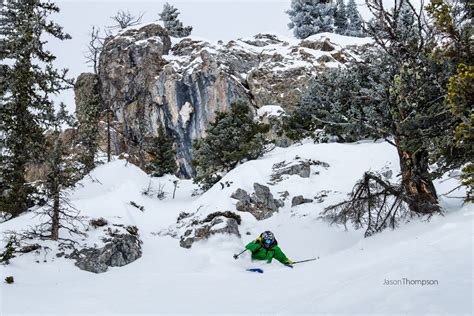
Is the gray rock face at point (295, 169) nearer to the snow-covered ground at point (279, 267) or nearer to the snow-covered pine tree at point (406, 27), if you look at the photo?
the snow-covered ground at point (279, 267)

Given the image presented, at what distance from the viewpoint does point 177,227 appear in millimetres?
15414

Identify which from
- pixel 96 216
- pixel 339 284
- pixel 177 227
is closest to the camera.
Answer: pixel 339 284

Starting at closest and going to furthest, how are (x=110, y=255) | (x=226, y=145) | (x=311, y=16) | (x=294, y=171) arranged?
(x=110, y=255)
(x=294, y=171)
(x=226, y=145)
(x=311, y=16)

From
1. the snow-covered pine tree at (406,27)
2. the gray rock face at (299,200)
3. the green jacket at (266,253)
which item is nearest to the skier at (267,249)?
the green jacket at (266,253)

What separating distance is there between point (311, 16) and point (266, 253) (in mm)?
45496

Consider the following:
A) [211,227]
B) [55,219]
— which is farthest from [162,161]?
[55,219]

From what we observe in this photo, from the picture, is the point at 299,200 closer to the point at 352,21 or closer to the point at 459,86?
the point at 459,86

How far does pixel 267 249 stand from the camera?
10.9 metres

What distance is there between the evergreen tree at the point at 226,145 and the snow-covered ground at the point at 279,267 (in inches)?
73.1

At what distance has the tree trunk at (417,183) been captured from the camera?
9227 mm

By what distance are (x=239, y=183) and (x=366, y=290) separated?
39.0 feet

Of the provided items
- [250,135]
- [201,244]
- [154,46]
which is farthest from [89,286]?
[154,46]

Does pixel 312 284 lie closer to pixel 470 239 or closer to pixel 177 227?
pixel 470 239

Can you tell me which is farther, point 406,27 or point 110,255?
point 406,27
